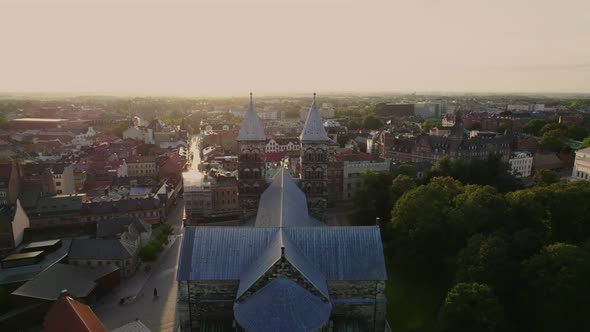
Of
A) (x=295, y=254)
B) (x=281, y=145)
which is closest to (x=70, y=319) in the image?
(x=295, y=254)

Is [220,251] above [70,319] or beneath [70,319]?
above

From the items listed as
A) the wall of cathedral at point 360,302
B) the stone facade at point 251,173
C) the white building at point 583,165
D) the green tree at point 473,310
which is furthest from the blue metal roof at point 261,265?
the white building at point 583,165

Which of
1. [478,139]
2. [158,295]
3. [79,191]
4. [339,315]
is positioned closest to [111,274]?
[158,295]

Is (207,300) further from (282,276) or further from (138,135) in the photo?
(138,135)

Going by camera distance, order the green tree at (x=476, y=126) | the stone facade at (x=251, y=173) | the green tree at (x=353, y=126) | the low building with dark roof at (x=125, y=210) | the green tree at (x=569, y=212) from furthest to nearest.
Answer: the green tree at (x=353, y=126) < the green tree at (x=476, y=126) < the low building with dark roof at (x=125, y=210) < the stone facade at (x=251, y=173) < the green tree at (x=569, y=212)

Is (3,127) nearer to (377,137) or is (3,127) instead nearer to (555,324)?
(377,137)

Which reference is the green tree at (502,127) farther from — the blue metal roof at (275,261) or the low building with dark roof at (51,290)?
the low building with dark roof at (51,290)

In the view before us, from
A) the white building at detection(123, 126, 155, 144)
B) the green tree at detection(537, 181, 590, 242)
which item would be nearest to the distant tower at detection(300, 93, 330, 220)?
the green tree at detection(537, 181, 590, 242)
